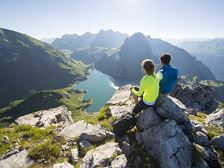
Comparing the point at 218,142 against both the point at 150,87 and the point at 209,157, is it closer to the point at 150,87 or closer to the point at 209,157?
the point at 209,157

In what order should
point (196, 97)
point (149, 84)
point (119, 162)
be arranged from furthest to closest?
point (196, 97)
point (149, 84)
point (119, 162)

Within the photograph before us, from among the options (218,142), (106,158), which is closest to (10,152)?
(106,158)

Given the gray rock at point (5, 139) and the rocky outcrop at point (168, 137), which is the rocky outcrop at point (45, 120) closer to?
the gray rock at point (5, 139)

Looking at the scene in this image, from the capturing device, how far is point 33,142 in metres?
19.4

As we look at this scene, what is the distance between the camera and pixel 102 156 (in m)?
14.0

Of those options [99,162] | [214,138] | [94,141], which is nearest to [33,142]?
[94,141]

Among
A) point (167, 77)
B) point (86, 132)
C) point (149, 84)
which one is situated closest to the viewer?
point (149, 84)

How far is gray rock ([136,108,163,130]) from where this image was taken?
1524 centimetres

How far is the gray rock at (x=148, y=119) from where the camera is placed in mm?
15242

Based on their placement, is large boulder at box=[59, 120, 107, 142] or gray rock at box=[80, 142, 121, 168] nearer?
gray rock at box=[80, 142, 121, 168]

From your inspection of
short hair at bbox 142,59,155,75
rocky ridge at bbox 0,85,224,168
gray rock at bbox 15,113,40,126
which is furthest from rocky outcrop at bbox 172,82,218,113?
short hair at bbox 142,59,155,75

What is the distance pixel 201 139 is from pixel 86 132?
8158 millimetres

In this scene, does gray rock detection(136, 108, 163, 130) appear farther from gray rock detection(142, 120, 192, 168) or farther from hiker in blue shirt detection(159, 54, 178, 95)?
hiker in blue shirt detection(159, 54, 178, 95)

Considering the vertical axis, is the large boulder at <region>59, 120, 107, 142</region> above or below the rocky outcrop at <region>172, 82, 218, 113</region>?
above
